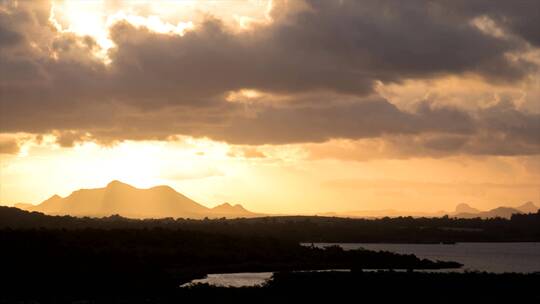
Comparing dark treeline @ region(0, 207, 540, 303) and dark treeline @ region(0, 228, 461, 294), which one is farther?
dark treeline @ region(0, 228, 461, 294)

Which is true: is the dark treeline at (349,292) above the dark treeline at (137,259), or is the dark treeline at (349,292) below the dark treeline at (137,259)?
below

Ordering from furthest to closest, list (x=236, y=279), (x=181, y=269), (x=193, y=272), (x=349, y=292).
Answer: (x=181, y=269), (x=193, y=272), (x=236, y=279), (x=349, y=292)

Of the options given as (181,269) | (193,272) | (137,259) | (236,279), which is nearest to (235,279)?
(236,279)

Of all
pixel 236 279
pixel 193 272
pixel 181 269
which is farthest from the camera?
pixel 181 269

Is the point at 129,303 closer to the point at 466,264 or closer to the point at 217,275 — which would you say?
the point at 217,275

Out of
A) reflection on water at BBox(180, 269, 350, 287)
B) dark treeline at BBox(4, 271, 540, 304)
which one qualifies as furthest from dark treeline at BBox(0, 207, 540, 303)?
reflection on water at BBox(180, 269, 350, 287)

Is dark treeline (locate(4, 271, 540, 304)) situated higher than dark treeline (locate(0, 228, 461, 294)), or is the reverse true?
dark treeline (locate(0, 228, 461, 294))

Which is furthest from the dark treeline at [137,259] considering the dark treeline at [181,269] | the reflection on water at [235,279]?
the reflection on water at [235,279]

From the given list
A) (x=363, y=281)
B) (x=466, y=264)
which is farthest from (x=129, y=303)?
(x=466, y=264)

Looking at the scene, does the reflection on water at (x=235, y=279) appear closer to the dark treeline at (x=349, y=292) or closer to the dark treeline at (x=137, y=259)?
the dark treeline at (x=137, y=259)

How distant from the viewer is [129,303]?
98375mm

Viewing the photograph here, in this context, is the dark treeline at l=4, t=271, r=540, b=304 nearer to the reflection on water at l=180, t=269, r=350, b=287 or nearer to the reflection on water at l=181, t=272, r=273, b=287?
the reflection on water at l=180, t=269, r=350, b=287

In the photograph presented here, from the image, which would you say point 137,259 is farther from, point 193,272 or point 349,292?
point 349,292

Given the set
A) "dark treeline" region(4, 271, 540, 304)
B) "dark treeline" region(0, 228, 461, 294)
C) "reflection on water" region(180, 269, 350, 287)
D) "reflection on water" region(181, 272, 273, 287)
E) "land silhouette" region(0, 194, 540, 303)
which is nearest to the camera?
"dark treeline" region(4, 271, 540, 304)
